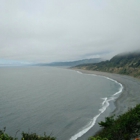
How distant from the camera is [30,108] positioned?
125 feet

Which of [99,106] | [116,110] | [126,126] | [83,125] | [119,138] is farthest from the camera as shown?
[99,106]

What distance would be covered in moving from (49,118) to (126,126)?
16.9 m

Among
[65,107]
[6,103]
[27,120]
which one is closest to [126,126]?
[27,120]

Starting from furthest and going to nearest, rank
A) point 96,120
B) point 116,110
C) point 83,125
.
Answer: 1. point 116,110
2. point 96,120
3. point 83,125

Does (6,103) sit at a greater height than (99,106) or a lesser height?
greater

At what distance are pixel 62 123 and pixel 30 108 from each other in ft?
38.9

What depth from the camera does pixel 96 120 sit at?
31.4m

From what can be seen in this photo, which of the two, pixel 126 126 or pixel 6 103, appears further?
pixel 6 103

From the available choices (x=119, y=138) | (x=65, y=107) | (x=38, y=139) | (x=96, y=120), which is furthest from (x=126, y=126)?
(x=65, y=107)

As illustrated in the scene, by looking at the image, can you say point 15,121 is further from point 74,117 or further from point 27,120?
point 74,117

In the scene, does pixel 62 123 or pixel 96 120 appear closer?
pixel 62 123

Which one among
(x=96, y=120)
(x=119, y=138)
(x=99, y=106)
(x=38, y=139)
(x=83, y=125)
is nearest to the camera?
(x=38, y=139)

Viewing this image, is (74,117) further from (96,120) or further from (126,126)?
(126,126)

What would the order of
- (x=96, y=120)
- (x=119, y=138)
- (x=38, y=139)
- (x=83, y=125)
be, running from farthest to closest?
1. (x=96, y=120)
2. (x=83, y=125)
3. (x=119, y=138)
4. (x=38, y=139)
